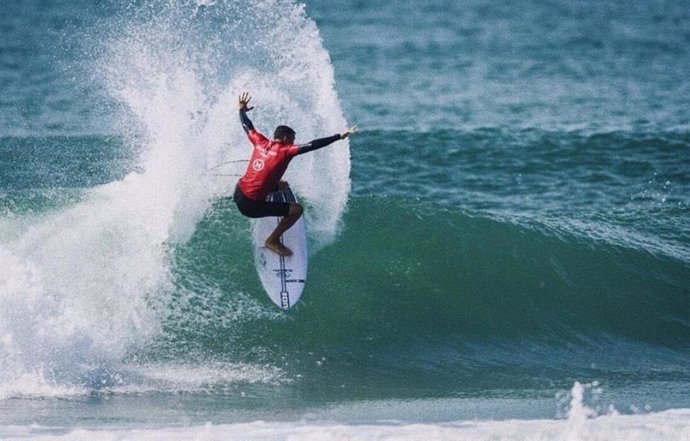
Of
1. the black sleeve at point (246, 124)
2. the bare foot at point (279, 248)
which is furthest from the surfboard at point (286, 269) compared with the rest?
the black sleeve at point (246, 124)

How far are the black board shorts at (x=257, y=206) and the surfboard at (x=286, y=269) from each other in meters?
0.77

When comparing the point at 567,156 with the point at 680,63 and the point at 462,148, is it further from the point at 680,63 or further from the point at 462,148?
the point at 680,63

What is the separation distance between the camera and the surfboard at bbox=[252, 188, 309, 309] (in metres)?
13.0

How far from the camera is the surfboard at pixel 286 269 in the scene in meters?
13.0

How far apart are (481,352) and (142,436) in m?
4.75

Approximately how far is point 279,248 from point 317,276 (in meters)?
1.57

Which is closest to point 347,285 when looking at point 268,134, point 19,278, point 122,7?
point 268,134

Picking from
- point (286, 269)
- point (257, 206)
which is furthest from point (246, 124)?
point (286, 269)

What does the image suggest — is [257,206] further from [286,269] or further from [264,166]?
[286,269]

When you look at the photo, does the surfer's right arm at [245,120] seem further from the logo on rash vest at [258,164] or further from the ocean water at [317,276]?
the ocean water at [317,276]

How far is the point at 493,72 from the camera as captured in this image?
96.8ft

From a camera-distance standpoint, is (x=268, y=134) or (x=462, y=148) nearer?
(x=268, y=134)

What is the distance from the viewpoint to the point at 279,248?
12945 millimetres

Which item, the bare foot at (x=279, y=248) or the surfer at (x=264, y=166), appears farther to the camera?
→ the bare foot at (x=279, y=248)
